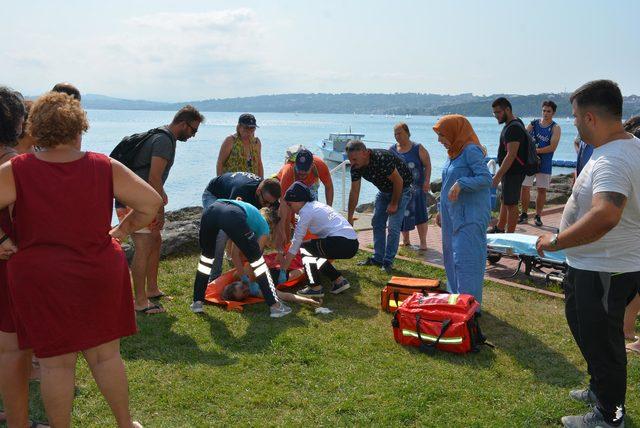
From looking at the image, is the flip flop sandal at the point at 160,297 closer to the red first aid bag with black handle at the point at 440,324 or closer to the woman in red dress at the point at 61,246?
the red first aid bag with black handle at the point at 440,324

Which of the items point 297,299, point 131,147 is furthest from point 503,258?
point 131,147

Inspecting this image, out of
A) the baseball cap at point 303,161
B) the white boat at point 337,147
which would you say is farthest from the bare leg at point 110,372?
the white boat at point 337,147

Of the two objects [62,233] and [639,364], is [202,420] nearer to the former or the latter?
[62,233]

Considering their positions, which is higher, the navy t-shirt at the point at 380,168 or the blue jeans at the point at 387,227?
the navy t-shirt at the point at 380,168

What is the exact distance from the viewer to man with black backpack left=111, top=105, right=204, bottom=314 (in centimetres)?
516

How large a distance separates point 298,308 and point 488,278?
2531 mm

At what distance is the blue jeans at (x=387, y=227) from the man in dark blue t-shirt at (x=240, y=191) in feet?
5.56

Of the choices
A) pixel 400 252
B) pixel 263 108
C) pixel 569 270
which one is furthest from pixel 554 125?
pixel 263 108

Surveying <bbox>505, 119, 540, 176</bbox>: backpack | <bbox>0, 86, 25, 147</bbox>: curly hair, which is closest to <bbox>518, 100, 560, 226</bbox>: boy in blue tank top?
<bbox>505, 119, 540, 176</bbox>: backpack

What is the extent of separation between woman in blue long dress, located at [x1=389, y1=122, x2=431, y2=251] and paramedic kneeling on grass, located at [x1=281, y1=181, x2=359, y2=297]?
1.56m

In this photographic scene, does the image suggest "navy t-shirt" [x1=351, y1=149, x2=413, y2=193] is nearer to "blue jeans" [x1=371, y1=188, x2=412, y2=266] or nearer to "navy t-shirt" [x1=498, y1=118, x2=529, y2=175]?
"blue jeans" [x1=371, y1=188, x2=412, y2=266]

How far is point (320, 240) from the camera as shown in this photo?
6332 mm

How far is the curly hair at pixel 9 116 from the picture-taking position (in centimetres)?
305

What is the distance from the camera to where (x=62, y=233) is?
272 cm
